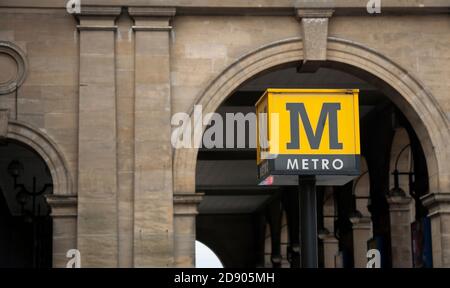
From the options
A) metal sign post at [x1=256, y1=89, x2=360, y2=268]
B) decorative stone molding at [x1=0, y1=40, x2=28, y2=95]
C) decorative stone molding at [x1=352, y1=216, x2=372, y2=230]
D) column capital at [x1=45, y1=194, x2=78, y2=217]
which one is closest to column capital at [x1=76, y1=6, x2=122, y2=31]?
decorative stone molding at [x1=0, y1=40, x2=28, y2=95]

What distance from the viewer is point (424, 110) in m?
16.9

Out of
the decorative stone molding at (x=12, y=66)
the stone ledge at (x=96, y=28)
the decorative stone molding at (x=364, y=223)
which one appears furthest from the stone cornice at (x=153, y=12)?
the decorative stone molding at (x=364, y=223)

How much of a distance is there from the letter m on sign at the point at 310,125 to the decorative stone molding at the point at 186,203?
7156 millimetres

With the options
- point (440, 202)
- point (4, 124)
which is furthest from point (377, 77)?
point (4, 124)

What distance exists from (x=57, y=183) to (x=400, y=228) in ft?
27.6

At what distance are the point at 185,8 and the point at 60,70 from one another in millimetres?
2222

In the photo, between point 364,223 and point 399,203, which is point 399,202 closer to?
point 399,203

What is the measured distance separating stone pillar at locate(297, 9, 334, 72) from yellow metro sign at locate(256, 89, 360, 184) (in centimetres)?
765

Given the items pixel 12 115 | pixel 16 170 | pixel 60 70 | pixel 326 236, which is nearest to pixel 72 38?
pixel 60 70

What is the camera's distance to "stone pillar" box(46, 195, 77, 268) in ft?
52.7

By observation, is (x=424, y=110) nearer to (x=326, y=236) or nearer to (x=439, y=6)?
(x=439, y=6)

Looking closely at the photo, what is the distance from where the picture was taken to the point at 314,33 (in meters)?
16.8

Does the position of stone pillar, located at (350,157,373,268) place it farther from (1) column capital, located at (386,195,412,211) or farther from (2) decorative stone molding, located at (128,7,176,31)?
(2) decorative stone molding, located at (128,7,176,31)

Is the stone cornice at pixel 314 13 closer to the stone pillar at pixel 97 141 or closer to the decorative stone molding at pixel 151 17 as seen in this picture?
the decorative stone molding at pixel 151 17
